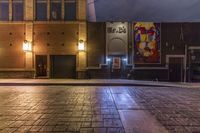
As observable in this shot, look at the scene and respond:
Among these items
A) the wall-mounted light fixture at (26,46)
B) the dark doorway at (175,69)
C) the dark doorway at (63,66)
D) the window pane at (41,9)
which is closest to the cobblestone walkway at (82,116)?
the wall-mounted light fixture at (26,46)

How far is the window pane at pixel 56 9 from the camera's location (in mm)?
26031

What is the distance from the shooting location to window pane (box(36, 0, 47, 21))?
2609 centimetres

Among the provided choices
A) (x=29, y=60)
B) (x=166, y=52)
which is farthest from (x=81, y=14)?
(x=166, y=52)

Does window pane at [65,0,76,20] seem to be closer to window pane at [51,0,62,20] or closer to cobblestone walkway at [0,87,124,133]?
window pane at [51,0,62,20]

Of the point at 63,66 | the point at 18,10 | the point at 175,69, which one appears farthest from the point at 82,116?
the point at 18,10

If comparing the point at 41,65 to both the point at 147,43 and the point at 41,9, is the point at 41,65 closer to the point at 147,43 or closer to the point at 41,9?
the point at 41,9

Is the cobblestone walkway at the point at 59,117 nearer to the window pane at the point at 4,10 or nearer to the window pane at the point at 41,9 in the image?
the window pane at the point at 41,9

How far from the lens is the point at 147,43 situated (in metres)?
26.2

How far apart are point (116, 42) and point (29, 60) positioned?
7337 mm

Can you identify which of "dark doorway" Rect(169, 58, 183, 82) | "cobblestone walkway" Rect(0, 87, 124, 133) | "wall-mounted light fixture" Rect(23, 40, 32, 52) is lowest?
"cobblestone walkway" Rect(0, 87, 124, 133)

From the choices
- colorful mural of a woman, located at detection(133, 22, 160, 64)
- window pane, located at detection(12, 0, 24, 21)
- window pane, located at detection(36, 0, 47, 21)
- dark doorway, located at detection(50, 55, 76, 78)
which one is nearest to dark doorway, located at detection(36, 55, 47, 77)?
dark doorway, located at detection(50, 55, 76, 78)

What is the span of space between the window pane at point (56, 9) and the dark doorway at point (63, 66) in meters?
3.25

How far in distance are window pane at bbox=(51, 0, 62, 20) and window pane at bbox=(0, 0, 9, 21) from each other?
12.3 ft

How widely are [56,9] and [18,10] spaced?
3.15 m
